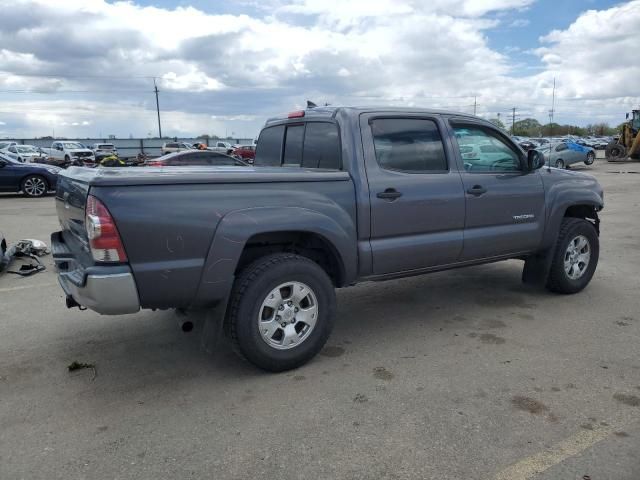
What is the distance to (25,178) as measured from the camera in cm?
1670

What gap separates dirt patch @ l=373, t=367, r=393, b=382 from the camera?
374cm

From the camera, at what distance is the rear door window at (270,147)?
5133mm

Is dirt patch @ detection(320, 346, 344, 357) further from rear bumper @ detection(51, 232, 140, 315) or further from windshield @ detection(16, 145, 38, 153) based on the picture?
windshield @ detection(16, 145, 38, 153)

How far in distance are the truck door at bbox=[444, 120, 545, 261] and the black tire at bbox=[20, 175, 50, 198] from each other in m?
15.8

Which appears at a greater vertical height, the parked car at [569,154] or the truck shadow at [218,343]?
the parked car at [569,154]

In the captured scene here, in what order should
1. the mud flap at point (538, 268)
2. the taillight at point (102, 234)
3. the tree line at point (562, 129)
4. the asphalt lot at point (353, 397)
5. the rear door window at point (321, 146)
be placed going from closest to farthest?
the asphalt lot at point (353, 397) < the taillight at point (102, 234) < the rear door window at point (321, 146) < the mud flap at point (538, 268) < the tree line at point (562, 129)

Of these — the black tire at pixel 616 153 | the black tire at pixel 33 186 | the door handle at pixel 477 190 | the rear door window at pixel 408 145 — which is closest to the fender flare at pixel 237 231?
the rear door window at pixel 408 145

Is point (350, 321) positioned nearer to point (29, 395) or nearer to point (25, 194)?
point (29, 395)

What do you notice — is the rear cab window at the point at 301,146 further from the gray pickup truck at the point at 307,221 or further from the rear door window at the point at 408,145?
the rear door window at the point at 408,145

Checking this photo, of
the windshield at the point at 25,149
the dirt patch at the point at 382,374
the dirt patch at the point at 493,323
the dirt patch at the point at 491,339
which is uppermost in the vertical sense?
the windshield at the point at 25,149

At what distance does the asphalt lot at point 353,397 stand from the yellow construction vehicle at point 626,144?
32910mm

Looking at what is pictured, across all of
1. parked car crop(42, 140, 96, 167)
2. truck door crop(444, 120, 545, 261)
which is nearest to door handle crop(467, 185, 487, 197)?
truck door crop(444, 120, 545, 261)

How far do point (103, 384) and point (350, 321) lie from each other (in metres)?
2.20

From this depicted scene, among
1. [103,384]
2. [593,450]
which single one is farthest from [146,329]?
[593,450]
